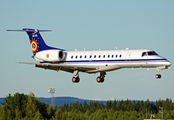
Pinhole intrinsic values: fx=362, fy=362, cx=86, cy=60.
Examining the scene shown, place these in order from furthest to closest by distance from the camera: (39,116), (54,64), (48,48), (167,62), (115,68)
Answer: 1. (39,116)
2. (48,48)
3. (54,64)
4. (115,68)
5. (167,62)

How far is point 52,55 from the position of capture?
2222 inches

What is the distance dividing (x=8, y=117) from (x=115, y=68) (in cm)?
2904

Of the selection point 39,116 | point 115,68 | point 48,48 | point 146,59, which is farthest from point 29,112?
point 146,59

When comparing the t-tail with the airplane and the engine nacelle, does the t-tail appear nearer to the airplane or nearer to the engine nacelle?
the airplane

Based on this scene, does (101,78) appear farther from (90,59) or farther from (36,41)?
(36,41)

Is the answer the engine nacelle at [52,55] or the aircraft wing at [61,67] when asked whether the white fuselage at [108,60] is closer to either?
the engine nacelle at [52,55]

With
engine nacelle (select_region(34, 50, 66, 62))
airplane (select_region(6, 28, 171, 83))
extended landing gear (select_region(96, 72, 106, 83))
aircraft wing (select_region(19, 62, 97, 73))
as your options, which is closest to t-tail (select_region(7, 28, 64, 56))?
airplane (select_region(6, 28, 171, 83))

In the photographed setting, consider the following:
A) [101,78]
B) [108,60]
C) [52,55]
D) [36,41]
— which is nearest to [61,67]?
[52,55]

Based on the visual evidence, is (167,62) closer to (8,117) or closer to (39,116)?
(39,116)

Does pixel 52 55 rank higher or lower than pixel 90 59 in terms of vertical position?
higher

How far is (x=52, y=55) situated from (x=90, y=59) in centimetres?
662

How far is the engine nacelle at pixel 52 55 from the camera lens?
185ft

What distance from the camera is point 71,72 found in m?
57.5

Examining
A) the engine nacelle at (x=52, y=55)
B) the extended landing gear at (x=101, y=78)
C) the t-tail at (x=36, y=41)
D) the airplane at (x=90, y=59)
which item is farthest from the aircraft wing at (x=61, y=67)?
the t-tail at (x=36, y=41)
